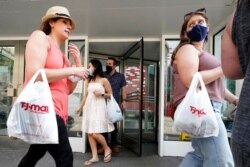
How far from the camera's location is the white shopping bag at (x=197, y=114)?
165cm

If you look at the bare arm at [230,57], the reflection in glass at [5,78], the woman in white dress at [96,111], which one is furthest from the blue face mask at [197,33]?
the reflection in glass at [5,78]

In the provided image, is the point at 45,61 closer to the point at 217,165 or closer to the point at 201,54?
the point at 201,54

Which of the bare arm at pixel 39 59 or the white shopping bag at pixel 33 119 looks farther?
the bare arm at pixel 39 59

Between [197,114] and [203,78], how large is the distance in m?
0.22

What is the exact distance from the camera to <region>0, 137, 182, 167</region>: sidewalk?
14.3ft

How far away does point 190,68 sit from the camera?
1.77 meters

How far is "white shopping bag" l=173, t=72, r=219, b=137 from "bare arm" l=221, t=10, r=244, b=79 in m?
0.66

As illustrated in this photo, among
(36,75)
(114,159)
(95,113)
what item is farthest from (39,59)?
(114,159)

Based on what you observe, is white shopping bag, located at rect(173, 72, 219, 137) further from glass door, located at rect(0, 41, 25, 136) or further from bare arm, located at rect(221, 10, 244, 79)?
glass door, located at rect(0, 41, 25, 136)

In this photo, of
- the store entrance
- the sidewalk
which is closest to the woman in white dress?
the sidewalk

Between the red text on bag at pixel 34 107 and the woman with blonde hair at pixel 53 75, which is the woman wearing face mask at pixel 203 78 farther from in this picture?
the red text on bag at pixel 34 107

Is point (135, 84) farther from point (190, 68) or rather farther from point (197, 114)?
point (197, 114)

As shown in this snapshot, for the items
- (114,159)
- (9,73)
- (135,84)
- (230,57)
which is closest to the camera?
(230,57)

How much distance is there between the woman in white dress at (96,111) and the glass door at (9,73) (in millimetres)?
2310
